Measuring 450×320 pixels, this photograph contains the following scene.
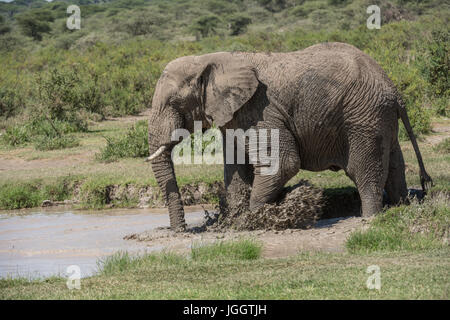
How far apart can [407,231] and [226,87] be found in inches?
128

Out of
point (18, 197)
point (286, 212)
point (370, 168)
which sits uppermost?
point (370, 168)

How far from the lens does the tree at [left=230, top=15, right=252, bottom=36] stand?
53.4 meters

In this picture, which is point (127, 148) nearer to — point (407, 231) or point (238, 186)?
point (238, 186)

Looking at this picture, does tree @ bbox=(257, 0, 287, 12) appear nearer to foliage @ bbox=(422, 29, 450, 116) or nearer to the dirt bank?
foliage @ bbox=(422, 29, 450, 116)

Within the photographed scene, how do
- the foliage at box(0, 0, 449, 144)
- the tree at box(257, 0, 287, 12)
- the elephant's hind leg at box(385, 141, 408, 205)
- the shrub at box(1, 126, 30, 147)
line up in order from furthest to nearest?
the tree at box(257, 0, 287, 12) → the foliage at box(0, 0, 449, 144) → the shrub at box(1, 126, 30, 147) → the elephant's hind leg at box(385, 141, 408, 205)

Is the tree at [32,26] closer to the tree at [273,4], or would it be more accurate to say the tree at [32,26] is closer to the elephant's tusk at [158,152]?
the tree at [273,4]

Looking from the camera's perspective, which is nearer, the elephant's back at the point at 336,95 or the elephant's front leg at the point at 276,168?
the elephant's back at the point at 336,95

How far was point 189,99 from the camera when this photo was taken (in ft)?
33.2

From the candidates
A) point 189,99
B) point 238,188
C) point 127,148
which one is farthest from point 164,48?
point 238,188

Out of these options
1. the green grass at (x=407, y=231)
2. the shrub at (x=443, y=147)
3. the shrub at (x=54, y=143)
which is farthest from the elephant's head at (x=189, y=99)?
the shrub at (x=54, y=143)

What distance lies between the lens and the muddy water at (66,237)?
909cm

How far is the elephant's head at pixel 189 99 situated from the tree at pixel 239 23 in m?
43.5

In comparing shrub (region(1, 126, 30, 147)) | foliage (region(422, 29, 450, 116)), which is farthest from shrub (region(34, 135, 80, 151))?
foliage (region(422, 29, 450, 116))
